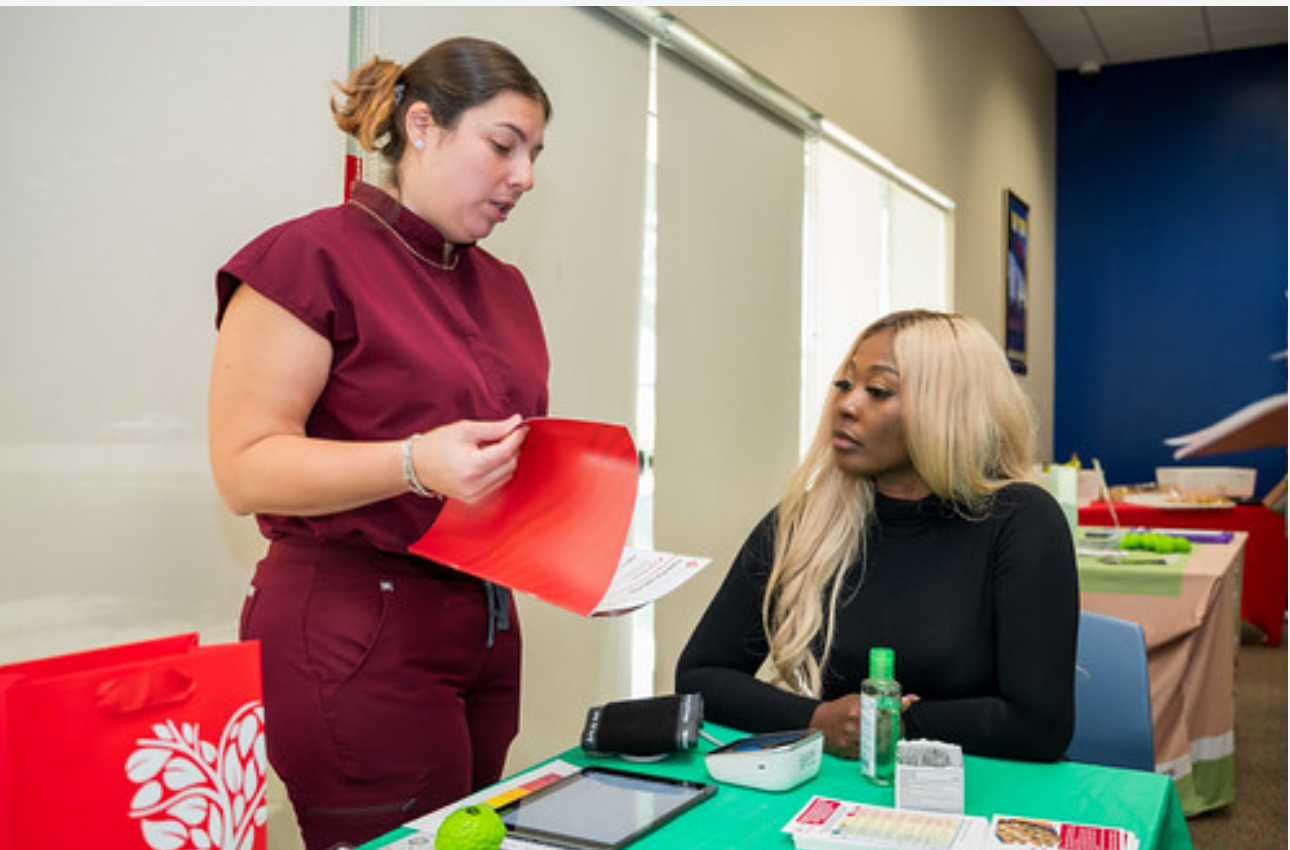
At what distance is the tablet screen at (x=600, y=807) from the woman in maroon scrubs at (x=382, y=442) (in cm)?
20

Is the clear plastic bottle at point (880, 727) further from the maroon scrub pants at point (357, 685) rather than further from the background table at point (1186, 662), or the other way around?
the background table at point (1186, 662)

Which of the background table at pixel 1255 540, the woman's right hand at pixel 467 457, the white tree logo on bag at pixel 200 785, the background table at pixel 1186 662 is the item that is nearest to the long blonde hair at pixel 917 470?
the woman's right hand at pixel 467 457

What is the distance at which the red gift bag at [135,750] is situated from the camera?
846 mm

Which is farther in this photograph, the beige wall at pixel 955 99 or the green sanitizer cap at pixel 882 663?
the beige wall at pixel 955 99

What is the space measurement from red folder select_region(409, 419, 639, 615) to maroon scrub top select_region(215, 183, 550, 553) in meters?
0.14

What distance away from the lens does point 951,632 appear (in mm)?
1626

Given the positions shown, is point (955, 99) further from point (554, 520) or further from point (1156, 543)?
point (554, 520)

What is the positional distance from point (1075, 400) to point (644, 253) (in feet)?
18.8

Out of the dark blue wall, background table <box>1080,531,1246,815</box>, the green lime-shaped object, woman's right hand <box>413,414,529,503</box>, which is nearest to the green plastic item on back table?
background table <box>1080,531,1246,815</box>

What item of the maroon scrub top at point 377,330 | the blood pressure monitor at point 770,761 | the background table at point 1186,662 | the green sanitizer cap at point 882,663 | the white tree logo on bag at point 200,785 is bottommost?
the background table at point 1186,662

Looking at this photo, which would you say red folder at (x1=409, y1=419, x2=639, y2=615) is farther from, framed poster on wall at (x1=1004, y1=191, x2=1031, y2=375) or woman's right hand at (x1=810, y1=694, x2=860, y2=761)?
framed poster on wall at (x1=1004, y1=191, x2=1031, y2=375)

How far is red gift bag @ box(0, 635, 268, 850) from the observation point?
2.78ft

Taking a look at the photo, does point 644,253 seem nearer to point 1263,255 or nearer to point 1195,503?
point 1195,503

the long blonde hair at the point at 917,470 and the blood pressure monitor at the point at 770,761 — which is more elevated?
the long blonde hair at the point at 917,470
